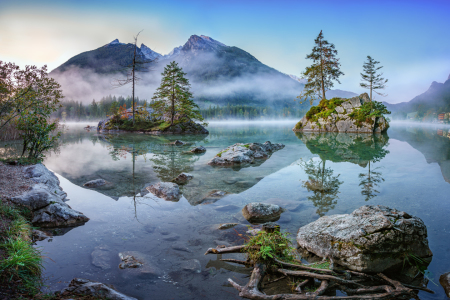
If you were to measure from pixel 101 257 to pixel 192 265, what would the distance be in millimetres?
1921

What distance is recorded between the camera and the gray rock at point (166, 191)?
342 inches

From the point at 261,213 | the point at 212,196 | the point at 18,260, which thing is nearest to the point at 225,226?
the point at 261,213

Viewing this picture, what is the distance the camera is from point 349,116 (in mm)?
41062

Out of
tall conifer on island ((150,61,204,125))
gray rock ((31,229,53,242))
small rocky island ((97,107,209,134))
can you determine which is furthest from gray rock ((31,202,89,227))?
small rocky island ((97,107,209,134))

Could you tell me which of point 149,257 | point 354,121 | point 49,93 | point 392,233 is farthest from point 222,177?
point 354,121

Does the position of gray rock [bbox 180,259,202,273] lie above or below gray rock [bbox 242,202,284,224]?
below

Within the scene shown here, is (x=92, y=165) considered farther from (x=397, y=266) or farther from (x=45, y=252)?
(x=397, y=266)

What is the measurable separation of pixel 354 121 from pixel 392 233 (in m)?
41.0

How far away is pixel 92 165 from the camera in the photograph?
1450 cm

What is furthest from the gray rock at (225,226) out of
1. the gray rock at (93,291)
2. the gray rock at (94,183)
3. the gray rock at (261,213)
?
the gray rock at (94,183)

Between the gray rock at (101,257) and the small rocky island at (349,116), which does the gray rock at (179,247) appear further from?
the small rocky island at (349,116)

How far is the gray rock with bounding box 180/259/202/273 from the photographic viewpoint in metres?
4.59

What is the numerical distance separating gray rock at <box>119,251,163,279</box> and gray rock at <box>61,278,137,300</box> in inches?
23.8

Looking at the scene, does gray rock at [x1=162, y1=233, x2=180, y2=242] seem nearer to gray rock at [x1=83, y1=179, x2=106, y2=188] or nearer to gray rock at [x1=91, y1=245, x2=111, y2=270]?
gray rock at [x1=91, y1=245, x2=111, y2=270]
